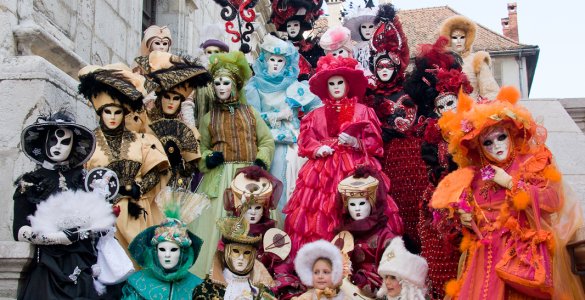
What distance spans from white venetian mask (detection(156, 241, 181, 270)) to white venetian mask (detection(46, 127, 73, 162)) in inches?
36.2

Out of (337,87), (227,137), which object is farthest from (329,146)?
(227,137)

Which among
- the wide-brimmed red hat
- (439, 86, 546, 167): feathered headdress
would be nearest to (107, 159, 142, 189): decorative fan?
the wide-brimmed red hat

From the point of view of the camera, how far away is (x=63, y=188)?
5457 mm

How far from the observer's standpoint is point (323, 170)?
6918 mm

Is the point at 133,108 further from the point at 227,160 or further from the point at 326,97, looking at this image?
the point at 326,97

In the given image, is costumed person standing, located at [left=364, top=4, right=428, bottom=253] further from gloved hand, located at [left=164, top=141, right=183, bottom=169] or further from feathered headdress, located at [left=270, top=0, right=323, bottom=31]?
gloved hand, located at [left=164, top=141, right=183, bottom=169]

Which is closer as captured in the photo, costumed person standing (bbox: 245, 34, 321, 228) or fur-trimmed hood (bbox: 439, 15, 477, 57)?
costumed person standing (bbox: 245, 34, 321, 228)

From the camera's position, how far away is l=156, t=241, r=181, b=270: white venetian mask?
219 inches

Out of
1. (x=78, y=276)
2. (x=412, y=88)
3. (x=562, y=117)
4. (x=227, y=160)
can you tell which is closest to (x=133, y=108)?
(x=227, y=160)

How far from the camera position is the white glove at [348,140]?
6.87 metres

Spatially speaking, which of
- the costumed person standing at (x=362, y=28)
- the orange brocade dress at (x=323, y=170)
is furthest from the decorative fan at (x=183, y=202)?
the costumed person standing at (x=362, y=28)

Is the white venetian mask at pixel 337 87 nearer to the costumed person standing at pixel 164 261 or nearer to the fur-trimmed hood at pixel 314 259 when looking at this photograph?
the fur-trimmed hood at pixel 314 259

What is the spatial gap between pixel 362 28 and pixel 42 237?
4.73 meters

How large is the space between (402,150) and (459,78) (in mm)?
872
